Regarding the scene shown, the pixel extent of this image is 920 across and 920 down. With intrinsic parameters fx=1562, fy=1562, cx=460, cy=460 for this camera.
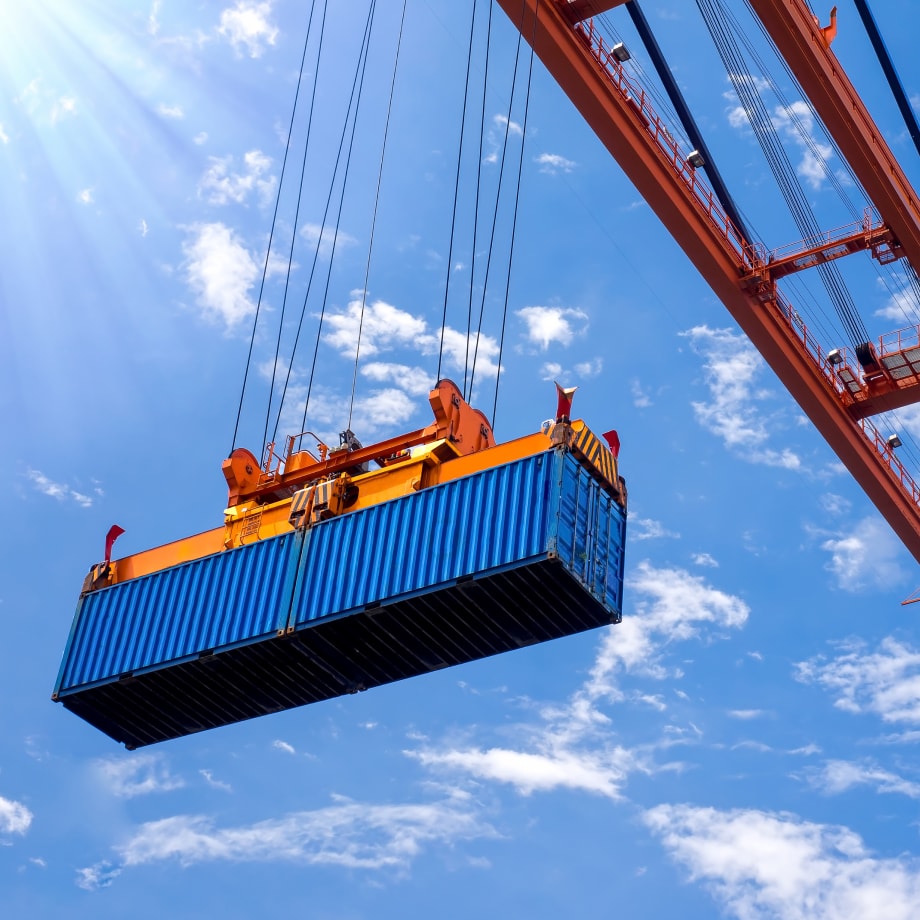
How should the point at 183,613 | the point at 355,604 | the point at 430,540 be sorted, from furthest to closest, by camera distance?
1. the point at 183,613
2. the point at 355,604
3. the point at 430,540

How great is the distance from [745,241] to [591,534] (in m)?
10.7

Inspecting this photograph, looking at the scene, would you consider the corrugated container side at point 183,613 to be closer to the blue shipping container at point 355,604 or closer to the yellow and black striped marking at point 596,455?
the blue shipping container at point 355,604

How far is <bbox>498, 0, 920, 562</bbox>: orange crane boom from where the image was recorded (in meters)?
25.7

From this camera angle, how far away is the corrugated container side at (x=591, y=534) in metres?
21.3

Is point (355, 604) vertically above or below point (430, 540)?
below

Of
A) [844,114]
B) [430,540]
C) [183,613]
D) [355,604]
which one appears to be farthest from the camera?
[844,114]

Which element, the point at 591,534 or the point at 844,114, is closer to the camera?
the point at 591,534

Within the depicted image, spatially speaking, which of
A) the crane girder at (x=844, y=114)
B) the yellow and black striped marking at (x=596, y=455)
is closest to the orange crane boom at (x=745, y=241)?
the crane girder at (x=844, y=114)

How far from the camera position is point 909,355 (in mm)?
32156

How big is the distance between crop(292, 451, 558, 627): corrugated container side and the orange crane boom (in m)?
7.71

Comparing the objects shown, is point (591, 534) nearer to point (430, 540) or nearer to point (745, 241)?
point (430, 540)

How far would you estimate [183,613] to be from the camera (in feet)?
78.2

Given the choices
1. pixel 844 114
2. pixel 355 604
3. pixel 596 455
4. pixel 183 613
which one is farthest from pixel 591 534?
pixel 844 114

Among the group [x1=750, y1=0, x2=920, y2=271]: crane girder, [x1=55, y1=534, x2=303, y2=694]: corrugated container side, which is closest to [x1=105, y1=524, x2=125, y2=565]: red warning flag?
[x1=55, y1=534, x2=303, y2=694]: corrugated container side
